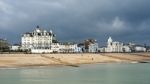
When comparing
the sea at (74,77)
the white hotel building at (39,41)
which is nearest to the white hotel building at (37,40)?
the white hotel building at (39,41)

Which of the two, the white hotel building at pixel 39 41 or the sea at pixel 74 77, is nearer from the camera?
the sea at pixel 74 77

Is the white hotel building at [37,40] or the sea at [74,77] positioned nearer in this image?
the sea at [74,77]

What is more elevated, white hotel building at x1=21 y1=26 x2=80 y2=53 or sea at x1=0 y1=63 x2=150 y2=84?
white hotel building at x1=21 y1=26 x2=80 y2=53

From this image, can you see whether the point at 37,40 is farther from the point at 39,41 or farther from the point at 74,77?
the point at 74,77

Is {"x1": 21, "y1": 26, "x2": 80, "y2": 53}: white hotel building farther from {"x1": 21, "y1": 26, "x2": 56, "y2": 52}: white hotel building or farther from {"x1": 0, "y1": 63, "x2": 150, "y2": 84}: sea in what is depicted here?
{"x1": 0, "y1": 63, "x2": 150, "y2": 84}: sea

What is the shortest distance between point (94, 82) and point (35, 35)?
12615 cm

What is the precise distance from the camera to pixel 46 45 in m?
180

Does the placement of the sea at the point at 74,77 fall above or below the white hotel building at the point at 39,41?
below

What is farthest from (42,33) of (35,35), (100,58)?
(100,58)

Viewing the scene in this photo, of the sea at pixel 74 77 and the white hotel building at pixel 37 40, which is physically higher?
the white hotel building at pixel 37 40

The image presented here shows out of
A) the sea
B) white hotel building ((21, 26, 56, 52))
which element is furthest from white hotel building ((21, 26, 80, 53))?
the sea

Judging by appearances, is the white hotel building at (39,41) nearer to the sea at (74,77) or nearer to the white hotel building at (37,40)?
the white hotel building at (37,40)

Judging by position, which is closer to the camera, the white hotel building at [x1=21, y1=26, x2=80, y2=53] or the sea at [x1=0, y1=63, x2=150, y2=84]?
the sea at [x1=0, y1=63, x2=150, y2=84]

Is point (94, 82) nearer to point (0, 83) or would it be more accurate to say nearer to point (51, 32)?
point (0, 83)
